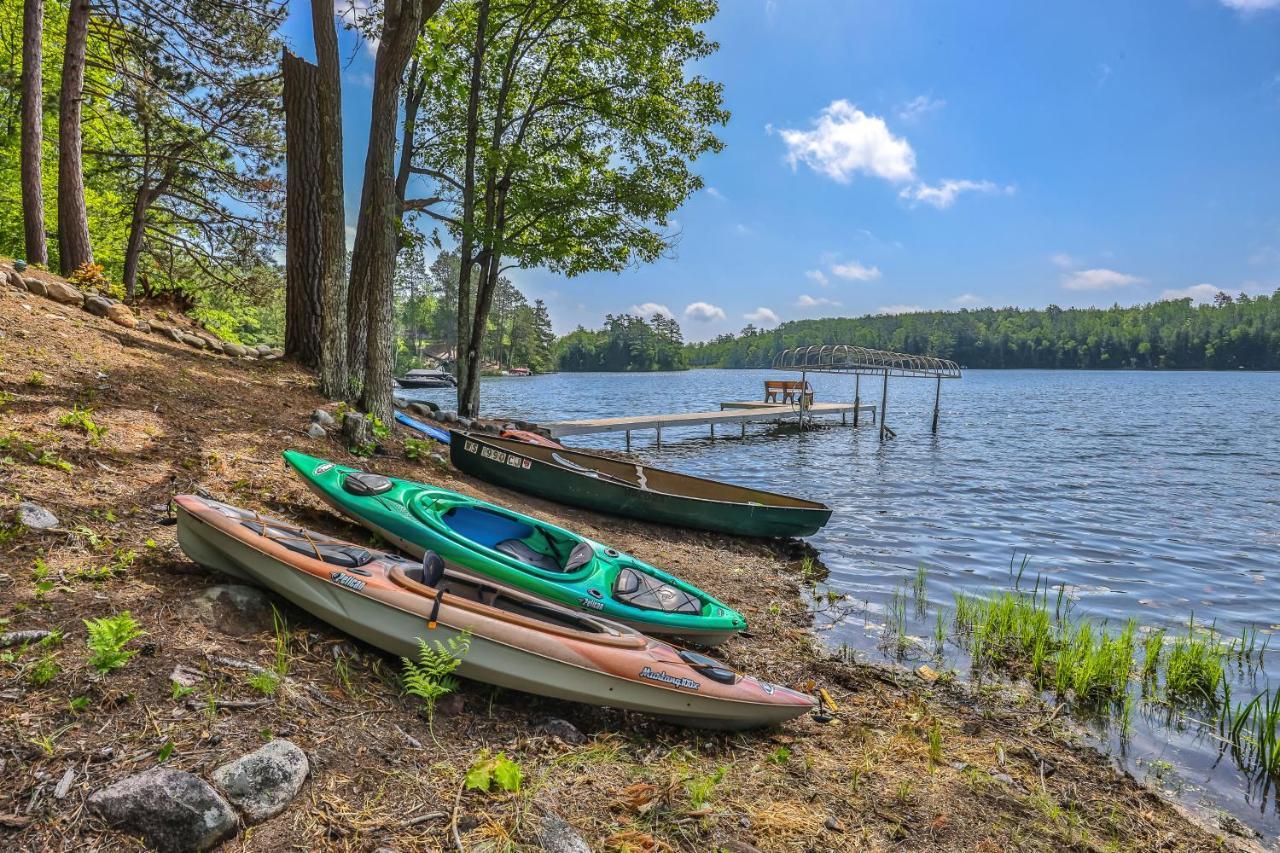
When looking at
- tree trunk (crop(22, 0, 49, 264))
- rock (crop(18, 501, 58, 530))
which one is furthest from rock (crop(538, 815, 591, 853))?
tree trunk (crop(22, 0, 49, 264))

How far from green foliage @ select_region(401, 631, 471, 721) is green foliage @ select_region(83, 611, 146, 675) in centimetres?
120

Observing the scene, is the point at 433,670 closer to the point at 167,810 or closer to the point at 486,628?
the point at 486,628

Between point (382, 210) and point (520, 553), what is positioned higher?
point (382, 210)

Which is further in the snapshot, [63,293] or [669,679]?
[63,293]

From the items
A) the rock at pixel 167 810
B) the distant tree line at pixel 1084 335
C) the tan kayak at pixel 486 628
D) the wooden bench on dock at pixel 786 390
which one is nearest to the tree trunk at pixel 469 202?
the tan kayak at pixel 486 628

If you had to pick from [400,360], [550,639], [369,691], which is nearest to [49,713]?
[369,691]

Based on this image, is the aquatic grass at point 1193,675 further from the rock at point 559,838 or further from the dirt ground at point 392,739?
the rock at point 559,838

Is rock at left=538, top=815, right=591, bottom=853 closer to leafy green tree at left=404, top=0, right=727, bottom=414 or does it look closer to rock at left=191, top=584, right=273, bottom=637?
rock at left=191, top=584, right=273, bottom=637

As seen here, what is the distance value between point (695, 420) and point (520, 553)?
1785 cm

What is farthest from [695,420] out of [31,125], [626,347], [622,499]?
[626,347]

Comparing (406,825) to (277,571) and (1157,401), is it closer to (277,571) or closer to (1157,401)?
(277,571)

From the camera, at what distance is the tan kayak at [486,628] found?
11.6 feet

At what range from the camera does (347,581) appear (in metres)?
3.65

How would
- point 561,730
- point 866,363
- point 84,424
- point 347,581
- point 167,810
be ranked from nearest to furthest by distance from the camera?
point 167,810 < point 561,730 < point 347,581 < point 84,424 < point 866,363
